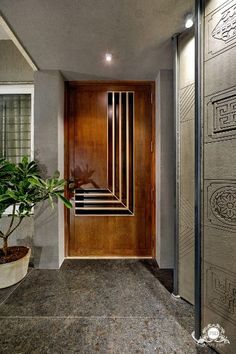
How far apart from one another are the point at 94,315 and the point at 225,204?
137 cm

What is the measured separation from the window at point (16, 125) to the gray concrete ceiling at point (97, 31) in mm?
719

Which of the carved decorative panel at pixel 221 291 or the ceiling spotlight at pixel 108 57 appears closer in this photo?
the carved decorative panel at pixel 221 291

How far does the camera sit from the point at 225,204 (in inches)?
49.6

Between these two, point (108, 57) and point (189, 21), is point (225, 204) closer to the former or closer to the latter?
point (189, 21)

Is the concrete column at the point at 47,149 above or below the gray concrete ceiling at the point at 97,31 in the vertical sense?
below

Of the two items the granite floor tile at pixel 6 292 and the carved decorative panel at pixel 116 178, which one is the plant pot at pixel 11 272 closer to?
the granite floor tile at pixel 6 292

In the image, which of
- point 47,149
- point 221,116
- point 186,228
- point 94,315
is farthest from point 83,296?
point 221,116

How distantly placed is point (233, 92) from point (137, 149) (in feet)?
5.12

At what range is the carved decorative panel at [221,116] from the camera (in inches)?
47.3

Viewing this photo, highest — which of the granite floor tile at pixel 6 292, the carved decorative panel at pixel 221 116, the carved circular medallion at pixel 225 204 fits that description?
the carved decorative panel at pixel 221 116

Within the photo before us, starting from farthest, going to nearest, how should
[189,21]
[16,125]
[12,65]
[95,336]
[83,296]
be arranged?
[16,125], [12,65], [83,296], [189,21], [95,336]

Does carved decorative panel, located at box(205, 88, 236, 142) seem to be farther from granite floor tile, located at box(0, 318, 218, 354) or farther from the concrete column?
the concrete column

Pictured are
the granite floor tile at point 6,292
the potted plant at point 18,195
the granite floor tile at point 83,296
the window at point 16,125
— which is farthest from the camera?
the window at point 16,125

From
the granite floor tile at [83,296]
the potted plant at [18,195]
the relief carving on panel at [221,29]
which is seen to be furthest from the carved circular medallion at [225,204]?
the potted plant at [18,195]
